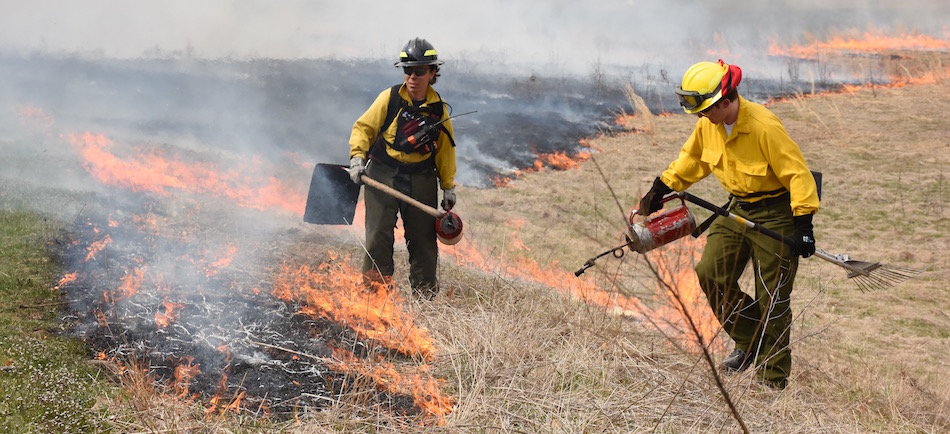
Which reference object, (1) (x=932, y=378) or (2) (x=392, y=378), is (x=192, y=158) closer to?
(2) (x=392, y=378)

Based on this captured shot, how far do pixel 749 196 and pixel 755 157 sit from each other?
11.2 inches

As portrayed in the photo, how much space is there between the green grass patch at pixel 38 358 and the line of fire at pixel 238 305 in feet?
0.45

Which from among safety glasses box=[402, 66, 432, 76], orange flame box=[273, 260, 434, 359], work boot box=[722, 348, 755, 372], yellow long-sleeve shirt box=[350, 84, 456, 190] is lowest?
work boot box=[722, 348, 755, 372]

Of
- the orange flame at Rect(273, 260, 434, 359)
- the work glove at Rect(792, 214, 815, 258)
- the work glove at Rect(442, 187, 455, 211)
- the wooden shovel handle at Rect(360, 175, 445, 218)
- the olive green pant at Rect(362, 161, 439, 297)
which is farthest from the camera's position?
the work glove at Rect(442, 187, 455, 211)

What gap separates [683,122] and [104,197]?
1077 centimetres

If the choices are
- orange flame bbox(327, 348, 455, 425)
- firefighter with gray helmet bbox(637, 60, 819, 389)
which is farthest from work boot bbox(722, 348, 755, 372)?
orange flame bbox(327, 348, 455, 425)

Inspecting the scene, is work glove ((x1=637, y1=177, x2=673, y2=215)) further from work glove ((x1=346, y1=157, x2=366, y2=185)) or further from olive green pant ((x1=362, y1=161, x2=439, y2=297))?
work glove ((x1=346, y1=157, x2=366, y2=185))

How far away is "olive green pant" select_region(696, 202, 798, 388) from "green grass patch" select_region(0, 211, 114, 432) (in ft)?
10.8

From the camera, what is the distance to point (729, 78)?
401cm

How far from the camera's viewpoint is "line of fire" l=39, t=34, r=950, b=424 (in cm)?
379

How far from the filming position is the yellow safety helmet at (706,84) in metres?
3.99

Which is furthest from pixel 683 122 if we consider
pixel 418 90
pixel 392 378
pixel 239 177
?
pixel 392 378

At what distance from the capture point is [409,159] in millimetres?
5059

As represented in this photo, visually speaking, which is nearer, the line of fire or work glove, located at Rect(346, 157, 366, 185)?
the line of fire
